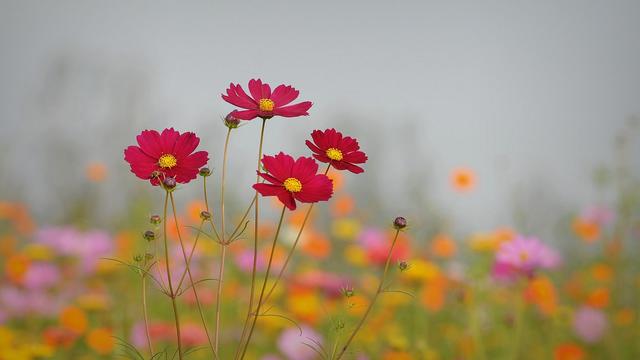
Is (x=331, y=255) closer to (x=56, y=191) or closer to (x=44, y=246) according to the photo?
(x=44, y=246)

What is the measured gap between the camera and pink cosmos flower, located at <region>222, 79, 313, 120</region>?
54 cm

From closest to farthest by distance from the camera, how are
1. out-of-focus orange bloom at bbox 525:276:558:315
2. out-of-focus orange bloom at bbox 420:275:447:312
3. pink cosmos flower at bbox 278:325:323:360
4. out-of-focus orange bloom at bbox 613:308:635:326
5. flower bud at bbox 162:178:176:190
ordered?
flower bud at bbox 162:178:176:190
pink cosmos flower at bbox 278:325:323:360
out-of-focus orange bloom at bbox 525:276:558:315
out-of-focus orange bloom at bbox 420:275:447:312
out-of-focus orange bloom at bbox 613:308:635:326

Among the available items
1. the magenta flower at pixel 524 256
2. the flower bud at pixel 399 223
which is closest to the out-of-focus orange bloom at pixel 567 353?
the magenta flower at pixel 524 256

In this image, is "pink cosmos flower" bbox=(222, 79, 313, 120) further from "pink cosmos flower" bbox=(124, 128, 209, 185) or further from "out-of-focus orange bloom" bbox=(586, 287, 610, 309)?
"out-of-focus orange bloom" bbox=(586, 287, 610, 309)

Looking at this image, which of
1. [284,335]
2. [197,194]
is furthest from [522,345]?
[197,194]

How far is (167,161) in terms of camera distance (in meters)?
0.54

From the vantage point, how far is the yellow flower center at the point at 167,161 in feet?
1.75

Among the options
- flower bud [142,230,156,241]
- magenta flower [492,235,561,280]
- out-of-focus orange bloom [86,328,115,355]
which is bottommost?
out-of-focus orange bloom [86,328,115,355]

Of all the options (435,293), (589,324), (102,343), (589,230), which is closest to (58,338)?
(102,343)

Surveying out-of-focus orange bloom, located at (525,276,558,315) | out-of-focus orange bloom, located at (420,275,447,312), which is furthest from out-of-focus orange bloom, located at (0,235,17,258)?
out-of-focus orange bloom, located at (525,276,558,315)

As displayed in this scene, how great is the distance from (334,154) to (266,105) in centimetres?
7

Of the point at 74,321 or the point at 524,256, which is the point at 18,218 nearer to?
the point at 74,321

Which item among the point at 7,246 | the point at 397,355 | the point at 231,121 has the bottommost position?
the point at 7,246

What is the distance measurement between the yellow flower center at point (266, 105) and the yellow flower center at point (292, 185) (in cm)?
7
